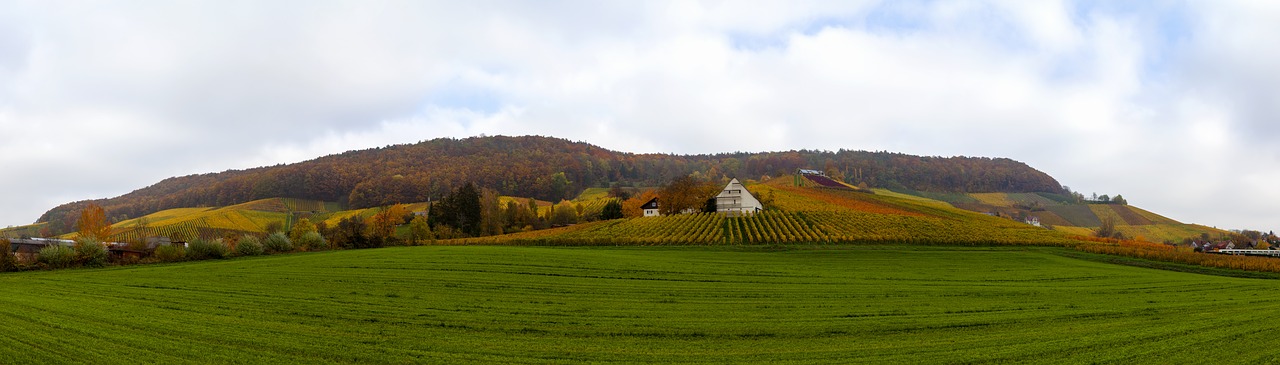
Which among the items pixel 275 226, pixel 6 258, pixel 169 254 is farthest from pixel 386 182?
pixel 6 258

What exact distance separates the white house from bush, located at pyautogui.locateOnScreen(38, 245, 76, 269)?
75528 mm

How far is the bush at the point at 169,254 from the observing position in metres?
41.7

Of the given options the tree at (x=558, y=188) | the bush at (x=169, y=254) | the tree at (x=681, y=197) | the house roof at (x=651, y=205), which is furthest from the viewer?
the tree at (x=558, y=188)

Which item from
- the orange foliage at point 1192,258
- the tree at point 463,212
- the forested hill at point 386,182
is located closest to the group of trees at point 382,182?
the forested hill at point 386,182

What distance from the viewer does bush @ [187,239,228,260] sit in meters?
43.3

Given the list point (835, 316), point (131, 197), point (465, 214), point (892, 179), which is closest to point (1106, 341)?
point (835, 316)

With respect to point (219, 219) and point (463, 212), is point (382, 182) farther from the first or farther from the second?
point (463, 212)

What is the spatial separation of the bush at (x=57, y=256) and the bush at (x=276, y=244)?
1240cm

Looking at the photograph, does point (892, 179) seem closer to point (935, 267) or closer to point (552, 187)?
point (552, 187)

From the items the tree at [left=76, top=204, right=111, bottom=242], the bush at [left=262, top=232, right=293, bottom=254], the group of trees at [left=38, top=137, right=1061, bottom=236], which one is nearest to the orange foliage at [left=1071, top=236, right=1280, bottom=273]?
the bush at [left=262, top=232, right=293, bottom=254]

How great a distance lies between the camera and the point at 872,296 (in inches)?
1037

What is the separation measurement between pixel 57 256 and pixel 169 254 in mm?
5728

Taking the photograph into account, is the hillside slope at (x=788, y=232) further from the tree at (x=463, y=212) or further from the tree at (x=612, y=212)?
the tree at (x=612, y=212)

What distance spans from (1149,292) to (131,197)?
215m
